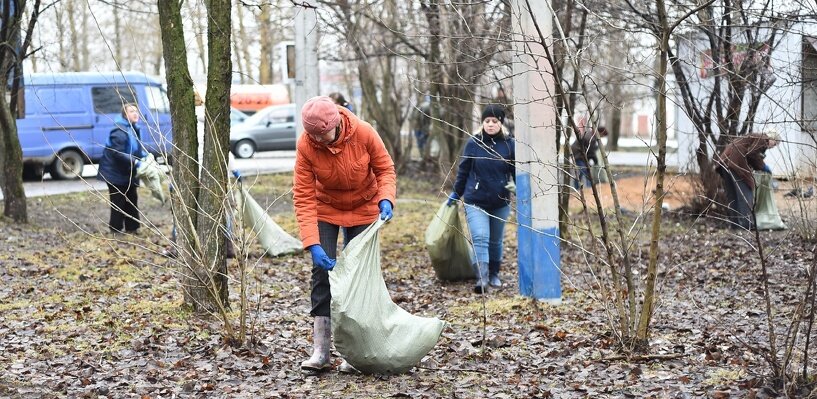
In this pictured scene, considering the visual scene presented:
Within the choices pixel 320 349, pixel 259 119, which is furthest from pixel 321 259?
pixel 259 119

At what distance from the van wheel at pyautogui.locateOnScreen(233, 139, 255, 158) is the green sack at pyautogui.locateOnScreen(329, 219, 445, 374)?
78.1 feet

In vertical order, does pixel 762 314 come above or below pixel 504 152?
below

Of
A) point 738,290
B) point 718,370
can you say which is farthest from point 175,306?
point 738,290

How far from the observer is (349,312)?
16.7 ft

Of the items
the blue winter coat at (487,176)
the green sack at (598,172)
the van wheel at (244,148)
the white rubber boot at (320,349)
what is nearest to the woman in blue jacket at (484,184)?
the blue winter coat at (487,176)

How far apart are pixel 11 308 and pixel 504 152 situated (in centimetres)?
393

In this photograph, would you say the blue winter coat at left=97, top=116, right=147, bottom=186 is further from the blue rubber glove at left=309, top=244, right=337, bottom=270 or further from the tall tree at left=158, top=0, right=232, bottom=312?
the blue rubber glove at left=309, top=244, right=337, bottom=270

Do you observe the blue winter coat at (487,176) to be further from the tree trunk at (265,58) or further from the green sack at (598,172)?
the tree trunk at (265,58)

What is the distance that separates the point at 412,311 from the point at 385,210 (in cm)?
242

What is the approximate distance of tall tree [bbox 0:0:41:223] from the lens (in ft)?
39.3

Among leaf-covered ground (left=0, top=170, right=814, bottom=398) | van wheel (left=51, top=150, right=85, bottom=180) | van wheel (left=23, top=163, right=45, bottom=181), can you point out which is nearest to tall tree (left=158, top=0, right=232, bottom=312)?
leaf-covered ground (left=0, top=170, right=814, bottom=398)

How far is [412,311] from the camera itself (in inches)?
301

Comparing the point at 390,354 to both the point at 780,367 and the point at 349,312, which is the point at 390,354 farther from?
the point at 780,367

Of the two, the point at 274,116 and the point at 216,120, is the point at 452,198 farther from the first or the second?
the point at 274,116
